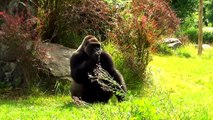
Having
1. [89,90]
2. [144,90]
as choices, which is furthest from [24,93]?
[144,90]

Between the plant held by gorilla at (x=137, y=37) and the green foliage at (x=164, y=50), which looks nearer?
the plant held by gorilla at (x=137, y=37)

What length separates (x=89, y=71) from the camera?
888cm

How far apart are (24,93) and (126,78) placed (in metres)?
2.50

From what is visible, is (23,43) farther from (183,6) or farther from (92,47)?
(183,6)

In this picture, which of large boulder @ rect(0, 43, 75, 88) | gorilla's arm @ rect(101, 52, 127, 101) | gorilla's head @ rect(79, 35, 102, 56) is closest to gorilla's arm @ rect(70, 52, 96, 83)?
gorilla's head @ rect(79, 35, 102, 56)

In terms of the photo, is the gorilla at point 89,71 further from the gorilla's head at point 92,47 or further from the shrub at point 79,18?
the shrub at point 79,18

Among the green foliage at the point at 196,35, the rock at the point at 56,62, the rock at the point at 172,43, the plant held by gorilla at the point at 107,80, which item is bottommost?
the green foliage at the point at 196,35

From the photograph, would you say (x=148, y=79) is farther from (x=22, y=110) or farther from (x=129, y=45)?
(x=22, y=110)

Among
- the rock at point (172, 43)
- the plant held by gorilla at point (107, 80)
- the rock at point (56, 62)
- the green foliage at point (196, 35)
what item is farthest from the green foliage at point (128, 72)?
the green foliage at point (196, 35)

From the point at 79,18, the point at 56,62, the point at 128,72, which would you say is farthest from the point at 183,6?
the point at 56,62

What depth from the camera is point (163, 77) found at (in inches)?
496

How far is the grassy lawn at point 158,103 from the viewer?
16.0ft

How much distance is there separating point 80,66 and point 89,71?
0.63ft

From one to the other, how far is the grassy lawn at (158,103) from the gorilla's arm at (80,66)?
545mm
